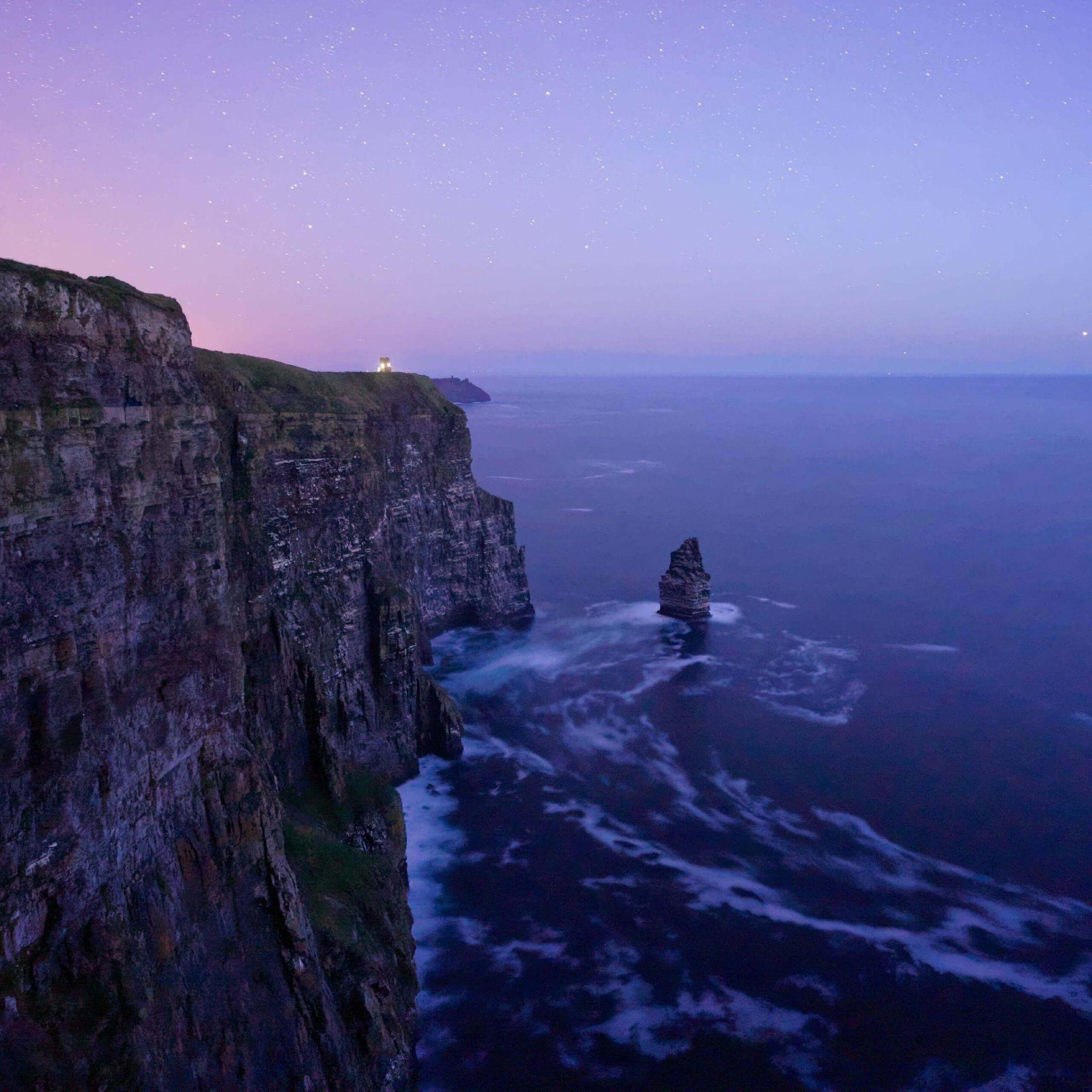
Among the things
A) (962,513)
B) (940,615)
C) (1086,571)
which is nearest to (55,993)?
(940,615)

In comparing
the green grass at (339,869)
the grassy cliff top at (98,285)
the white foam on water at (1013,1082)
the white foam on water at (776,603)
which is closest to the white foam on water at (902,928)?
the white foam on water at (1013,1082)

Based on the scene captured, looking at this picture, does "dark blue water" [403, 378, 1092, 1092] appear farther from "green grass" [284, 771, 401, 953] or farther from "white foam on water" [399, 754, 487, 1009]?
"green grass" [284, 771, 401, 953]

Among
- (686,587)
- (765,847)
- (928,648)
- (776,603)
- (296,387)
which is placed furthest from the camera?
(776,603)

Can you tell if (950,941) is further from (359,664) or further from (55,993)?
(55,993)

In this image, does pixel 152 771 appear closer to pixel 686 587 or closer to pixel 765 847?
pixel 765 847

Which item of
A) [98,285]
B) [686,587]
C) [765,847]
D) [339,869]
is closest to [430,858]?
[339,869]

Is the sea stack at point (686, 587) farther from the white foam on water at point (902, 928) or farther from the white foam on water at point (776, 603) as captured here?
the white foam on water at point (902, 928)
